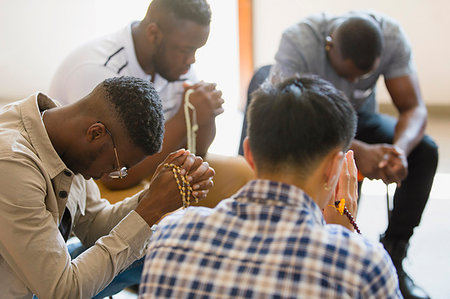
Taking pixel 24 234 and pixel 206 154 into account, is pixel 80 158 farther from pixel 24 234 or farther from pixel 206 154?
pixel 206 154

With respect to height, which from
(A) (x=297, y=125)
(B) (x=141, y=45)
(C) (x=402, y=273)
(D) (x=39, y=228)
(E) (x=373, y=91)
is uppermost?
(A) (x=297, y=125)

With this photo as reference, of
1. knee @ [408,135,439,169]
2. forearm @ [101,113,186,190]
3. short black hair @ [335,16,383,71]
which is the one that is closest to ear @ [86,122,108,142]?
forearm @ [101,113,186,190]

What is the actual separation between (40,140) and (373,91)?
188cm

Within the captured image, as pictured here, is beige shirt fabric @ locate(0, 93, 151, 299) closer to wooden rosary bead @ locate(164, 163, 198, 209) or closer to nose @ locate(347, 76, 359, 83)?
wooden rosary bead @ locate(164, 163, 198, 209)

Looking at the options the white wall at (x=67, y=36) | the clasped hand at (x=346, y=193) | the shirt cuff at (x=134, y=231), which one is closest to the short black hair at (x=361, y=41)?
the clasped hand at (x=346, y=193)

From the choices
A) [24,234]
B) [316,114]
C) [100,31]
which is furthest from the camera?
[100,31]

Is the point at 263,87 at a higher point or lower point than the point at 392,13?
higher

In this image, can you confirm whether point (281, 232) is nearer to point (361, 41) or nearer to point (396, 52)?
point (361, 41)

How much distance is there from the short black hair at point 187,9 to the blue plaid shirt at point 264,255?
1335 mm

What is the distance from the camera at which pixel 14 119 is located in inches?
52.6

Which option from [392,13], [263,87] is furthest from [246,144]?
[392,13]

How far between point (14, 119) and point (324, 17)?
5.95 ft

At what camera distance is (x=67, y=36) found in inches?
207

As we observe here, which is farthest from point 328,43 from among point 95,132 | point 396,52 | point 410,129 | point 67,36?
point 67,36
